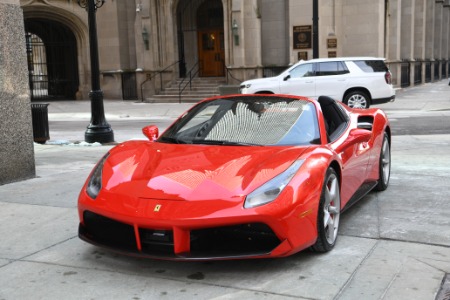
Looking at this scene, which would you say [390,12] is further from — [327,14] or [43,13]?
[43,13]

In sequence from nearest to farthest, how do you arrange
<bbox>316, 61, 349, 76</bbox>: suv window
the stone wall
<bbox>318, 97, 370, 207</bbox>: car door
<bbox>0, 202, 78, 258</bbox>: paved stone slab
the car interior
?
<bbox>0, 202, 78, 258</bbox>: paved stone slab, <bbox>318, 97, 370, 207</bbox>: car door, the car interior, the stone wall, <bbox>316, 61, 349, 76</bbox>: suv window

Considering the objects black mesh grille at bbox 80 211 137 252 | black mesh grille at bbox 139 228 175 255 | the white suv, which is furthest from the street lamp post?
black mesh grille at bbox 139 228 175 255

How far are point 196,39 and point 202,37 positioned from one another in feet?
1.15

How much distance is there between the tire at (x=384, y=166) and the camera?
20.5 ft

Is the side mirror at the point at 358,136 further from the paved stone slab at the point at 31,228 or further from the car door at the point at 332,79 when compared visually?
the car door at the point at 332,79

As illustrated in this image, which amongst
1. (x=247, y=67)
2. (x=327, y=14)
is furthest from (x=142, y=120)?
(x=327, y=14)

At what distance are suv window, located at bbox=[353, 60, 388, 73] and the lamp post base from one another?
8.93 meters

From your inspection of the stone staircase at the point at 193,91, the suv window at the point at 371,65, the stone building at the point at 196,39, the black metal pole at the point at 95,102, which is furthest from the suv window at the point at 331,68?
the stone staircase at the point at 193,91

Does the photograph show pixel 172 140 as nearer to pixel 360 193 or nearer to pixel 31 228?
pixel 31 228

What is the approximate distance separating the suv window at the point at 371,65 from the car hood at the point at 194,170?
13477 mm

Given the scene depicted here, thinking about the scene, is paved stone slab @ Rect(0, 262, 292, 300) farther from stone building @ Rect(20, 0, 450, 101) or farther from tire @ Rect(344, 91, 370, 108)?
stone building @ Rect(20, 0, 450, 101)

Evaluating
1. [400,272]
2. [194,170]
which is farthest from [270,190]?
[400,272]

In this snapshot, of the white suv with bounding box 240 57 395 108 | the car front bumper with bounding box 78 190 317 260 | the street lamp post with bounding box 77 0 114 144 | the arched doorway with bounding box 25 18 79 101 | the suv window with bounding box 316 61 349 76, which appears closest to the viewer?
the car front bumper with bounding box 78 190 317 260

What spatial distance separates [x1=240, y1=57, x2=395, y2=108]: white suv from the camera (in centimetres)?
1697
